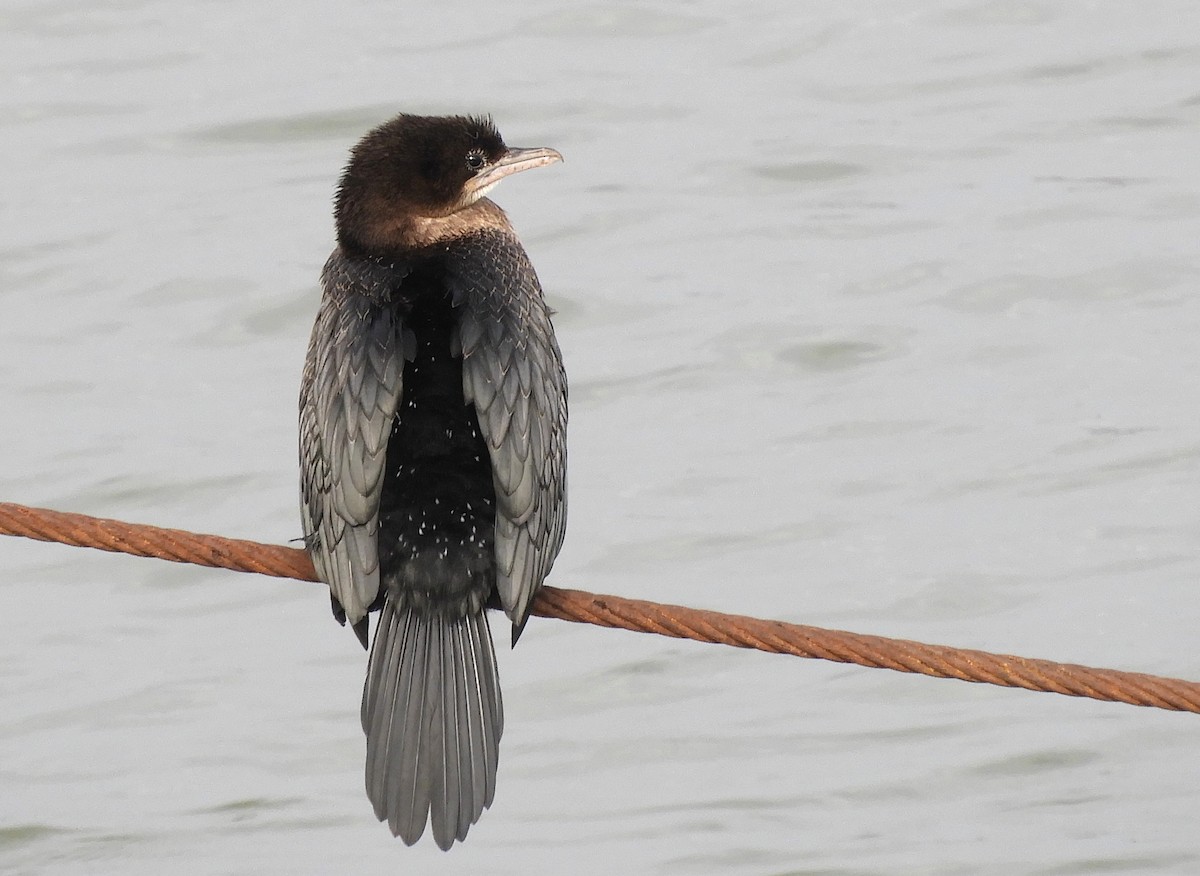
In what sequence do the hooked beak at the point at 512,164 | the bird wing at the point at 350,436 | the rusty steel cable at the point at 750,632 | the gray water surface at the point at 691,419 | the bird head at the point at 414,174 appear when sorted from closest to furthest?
the rusty steel cable at the point at 750,632, the bird wing at the point at 350,436, the bird head at the point at 414,174, the hooked beak at the point at 512,164, the gray water surface at the point at 691,419

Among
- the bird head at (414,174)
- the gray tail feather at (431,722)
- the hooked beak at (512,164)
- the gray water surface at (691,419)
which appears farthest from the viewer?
the gray water surface at (691,419)

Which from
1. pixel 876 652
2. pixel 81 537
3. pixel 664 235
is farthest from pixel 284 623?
pixel 876 652

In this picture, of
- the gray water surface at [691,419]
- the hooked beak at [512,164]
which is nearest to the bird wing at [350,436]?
the hooked beak at [512,164]

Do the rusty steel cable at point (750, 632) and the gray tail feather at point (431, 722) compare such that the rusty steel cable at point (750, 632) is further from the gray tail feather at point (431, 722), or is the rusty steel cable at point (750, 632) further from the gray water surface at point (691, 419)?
the gray water surface at point (691, 419)

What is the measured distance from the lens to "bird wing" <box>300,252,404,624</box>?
14.4 ft

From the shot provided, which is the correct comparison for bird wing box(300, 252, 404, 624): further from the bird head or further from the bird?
the bird head

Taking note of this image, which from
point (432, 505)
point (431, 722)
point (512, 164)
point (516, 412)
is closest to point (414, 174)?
point (512, 164)

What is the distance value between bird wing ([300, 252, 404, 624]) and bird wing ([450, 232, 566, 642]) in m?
0.16

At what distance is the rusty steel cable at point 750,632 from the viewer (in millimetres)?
3402

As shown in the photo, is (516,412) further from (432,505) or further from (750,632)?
(750,632)

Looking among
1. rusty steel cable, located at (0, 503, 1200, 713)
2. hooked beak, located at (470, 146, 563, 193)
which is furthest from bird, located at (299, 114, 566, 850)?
hooked beak, located at (470, 146, 563, 193)

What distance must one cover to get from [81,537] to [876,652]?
135cm

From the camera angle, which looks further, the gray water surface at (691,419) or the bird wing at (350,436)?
the gray water surface at (691,419)

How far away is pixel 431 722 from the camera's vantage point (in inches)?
170
